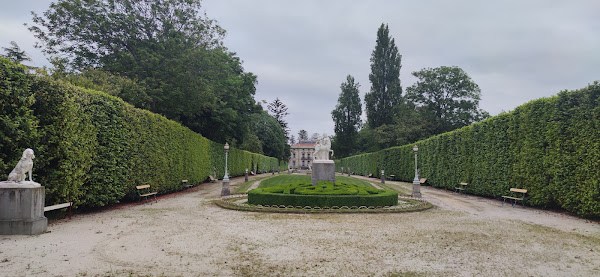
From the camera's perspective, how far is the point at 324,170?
17.7m

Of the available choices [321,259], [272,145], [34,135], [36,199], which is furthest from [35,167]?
[272,145]

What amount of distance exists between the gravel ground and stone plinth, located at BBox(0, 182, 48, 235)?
13.7 inches

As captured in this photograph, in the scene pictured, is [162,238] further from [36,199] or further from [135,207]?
[135,207]

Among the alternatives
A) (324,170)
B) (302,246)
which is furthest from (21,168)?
(324,170)

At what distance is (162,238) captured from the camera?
6.79 meters

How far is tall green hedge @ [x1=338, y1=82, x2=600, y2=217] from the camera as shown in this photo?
32.8 ft

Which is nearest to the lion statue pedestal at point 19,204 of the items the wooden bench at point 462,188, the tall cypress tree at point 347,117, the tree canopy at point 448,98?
the wooden bench at point 462,188

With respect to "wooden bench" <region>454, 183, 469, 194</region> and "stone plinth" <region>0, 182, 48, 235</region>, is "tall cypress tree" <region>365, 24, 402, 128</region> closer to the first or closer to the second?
"wooden bench" <region>454, 183, 469, 194</region>

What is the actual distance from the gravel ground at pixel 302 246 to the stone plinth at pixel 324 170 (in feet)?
25.3

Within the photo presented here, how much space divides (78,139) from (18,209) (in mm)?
2955

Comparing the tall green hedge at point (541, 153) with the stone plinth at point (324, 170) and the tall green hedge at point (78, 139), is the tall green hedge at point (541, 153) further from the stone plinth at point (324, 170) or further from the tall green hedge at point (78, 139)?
the tall green hedge at point (78, 139)

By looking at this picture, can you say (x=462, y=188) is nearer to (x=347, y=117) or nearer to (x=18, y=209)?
(x=18, y=209)

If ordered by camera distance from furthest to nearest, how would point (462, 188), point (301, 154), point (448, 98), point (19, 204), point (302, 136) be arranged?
point (302, 136) → point (301, 154) → point (448, 98) → point (462, 188) → point (19, 204)

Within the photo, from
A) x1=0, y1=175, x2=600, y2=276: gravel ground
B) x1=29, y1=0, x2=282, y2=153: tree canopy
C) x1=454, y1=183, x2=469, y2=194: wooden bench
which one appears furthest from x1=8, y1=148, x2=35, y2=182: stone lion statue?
x1=454, y1=183, x2=469, y2=194: wooden bench
